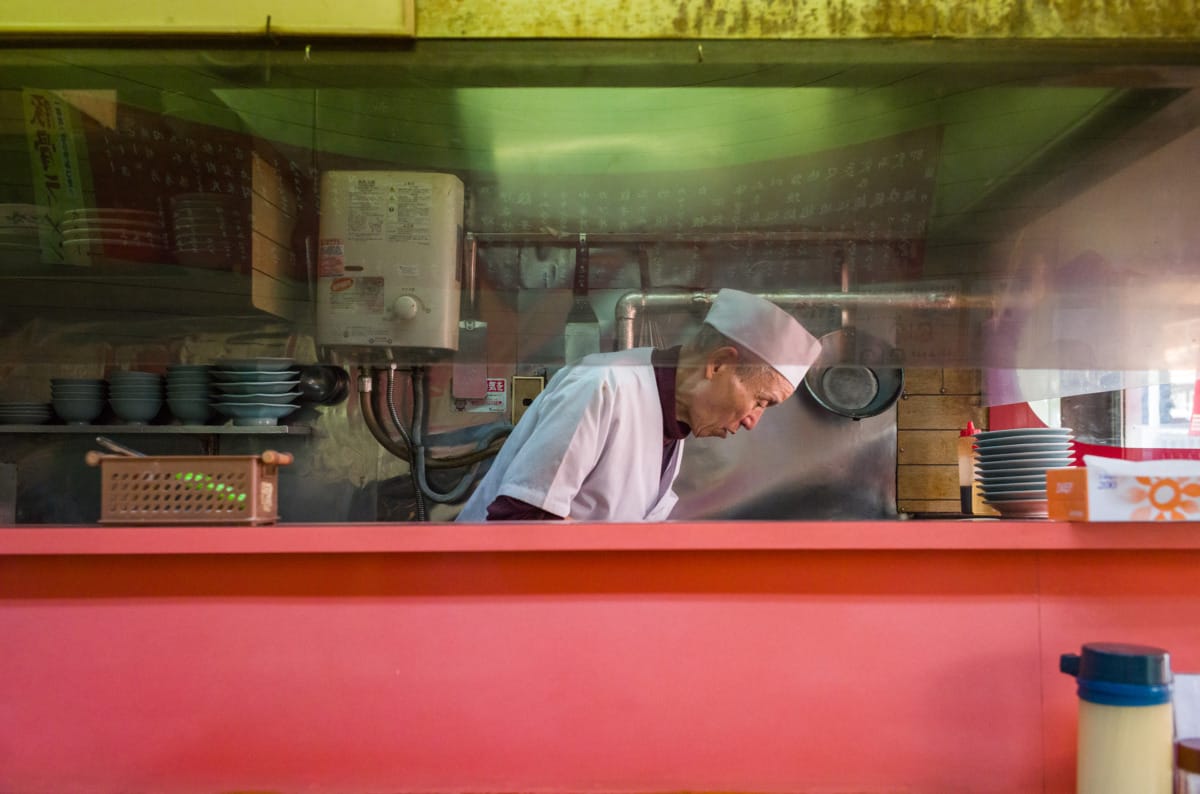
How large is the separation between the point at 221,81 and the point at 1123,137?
1511 mm

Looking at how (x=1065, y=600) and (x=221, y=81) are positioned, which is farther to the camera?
(x=221, y=81)

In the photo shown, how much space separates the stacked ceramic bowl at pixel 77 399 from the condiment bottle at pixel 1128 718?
3.01 metres

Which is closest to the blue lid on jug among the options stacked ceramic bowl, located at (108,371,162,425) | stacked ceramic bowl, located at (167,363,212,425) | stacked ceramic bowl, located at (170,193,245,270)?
stacked ceramic bowl, located at (170,193,245,270)

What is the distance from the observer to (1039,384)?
170 centimetres

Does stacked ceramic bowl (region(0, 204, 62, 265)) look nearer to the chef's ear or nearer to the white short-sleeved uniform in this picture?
the white short-sleeved uniform

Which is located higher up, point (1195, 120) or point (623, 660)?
point (1195, 120)

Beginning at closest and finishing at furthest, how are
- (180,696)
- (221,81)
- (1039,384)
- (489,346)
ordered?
1. (180,696)
2. (221,81)
3. (489,346)
4. (1039,384)

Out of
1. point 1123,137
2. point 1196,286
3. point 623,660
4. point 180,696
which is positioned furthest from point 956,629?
point 180,696

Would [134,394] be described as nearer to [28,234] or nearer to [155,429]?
[155,429]

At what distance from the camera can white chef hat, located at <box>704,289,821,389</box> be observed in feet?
4.80

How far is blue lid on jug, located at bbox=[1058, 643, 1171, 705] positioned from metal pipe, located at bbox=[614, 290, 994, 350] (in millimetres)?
649

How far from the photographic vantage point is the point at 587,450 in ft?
6.90

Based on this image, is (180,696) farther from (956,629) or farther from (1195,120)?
(1195,120)

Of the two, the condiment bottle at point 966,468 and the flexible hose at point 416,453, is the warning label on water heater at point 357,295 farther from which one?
the condiment bottle at point 966,468
